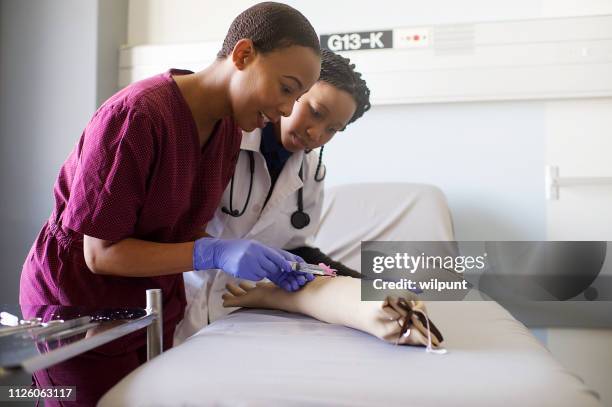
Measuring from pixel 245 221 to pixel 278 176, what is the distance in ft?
0.50

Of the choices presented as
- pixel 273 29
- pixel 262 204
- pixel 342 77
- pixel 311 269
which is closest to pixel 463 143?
pixel 342 77

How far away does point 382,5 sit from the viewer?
7.72 feet

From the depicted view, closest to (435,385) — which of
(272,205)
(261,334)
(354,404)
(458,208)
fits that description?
(354,404)

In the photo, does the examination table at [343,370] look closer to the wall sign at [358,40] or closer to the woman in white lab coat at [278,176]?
the woman in white lab coat at [278,176]

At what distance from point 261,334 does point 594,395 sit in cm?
54

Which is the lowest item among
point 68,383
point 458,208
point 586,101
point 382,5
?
point 68,383

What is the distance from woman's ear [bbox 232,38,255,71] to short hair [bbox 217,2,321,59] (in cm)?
2

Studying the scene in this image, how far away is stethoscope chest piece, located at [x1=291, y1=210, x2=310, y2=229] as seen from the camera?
1.60m

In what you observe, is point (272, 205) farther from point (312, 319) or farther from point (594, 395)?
point (594, 395)

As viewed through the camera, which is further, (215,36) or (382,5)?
(215,36)

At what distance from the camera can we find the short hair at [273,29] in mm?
1111

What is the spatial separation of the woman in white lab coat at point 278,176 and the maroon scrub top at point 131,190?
203mm

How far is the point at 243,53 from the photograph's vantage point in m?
1.11

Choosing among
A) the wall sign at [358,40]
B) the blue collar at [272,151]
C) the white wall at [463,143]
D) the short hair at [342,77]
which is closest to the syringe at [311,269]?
the blue collar at [272,151]
